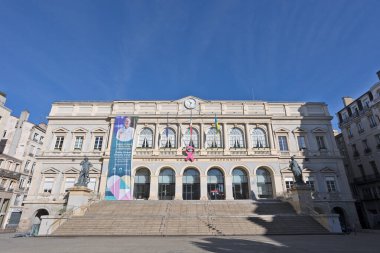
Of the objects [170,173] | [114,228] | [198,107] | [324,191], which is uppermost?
[198,107]

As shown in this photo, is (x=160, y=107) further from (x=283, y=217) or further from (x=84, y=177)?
(x=283, y=217)

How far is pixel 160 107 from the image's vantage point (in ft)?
102

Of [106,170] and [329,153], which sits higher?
[329,153]

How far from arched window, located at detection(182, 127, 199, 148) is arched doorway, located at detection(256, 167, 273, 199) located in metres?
8.39

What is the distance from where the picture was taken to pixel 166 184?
27.4m

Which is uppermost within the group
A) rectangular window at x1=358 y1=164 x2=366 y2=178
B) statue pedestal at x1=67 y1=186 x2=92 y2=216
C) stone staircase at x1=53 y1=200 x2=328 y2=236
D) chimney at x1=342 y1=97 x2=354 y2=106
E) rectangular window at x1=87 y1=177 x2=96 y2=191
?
chimney at x1=342 y1=97 x2=354 y2=106

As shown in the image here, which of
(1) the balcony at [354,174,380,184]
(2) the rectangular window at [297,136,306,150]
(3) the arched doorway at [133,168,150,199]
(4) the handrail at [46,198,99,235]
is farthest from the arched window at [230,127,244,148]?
(1) the balcony at [354,174,380,184]

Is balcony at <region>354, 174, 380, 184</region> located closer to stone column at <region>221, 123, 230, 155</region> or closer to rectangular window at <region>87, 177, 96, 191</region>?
stone column at <region>221, 123, 230, 155</region>

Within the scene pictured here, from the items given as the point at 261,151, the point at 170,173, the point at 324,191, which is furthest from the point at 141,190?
the point at 324,191

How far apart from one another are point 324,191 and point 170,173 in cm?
1829

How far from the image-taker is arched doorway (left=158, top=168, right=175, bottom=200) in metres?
26.8

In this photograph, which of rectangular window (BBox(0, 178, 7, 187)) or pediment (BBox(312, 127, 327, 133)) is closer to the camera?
pediment (BBox(312, 127, 327, 133))

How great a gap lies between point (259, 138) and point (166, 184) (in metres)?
13.3

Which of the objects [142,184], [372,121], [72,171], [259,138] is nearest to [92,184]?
[72,171]
